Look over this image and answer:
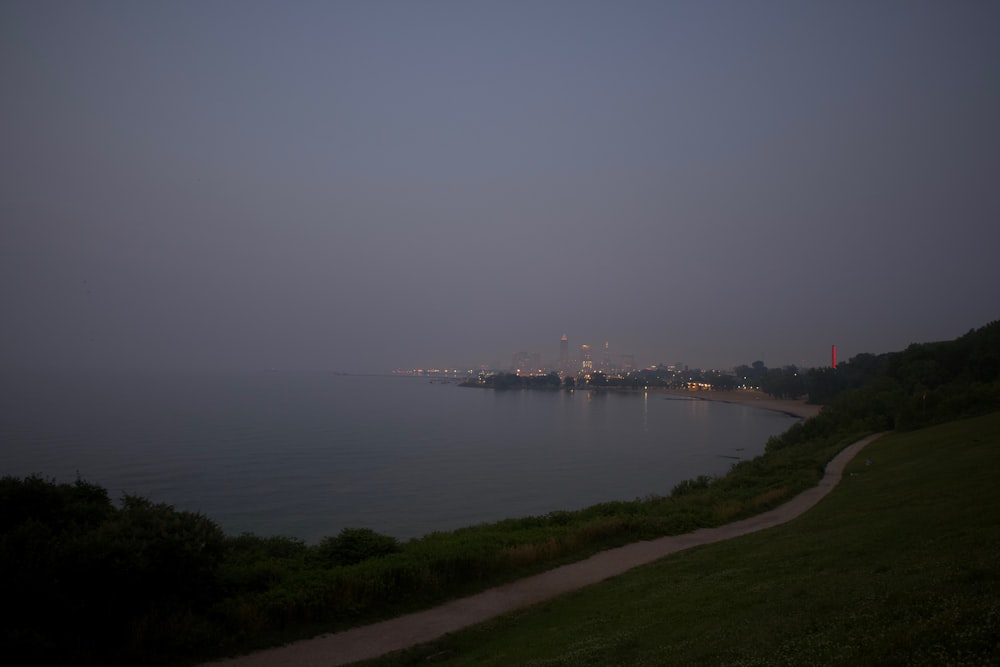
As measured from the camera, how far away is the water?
3378 centimetres

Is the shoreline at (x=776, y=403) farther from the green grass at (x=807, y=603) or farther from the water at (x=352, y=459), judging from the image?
the green grass at (x=807, y=603)

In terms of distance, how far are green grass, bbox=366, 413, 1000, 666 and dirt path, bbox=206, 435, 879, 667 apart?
22.0 inches

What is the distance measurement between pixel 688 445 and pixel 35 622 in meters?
60.7

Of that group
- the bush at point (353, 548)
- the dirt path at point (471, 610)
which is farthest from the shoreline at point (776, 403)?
the bush at point (353, 548)

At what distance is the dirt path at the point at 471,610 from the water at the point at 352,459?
11755mm

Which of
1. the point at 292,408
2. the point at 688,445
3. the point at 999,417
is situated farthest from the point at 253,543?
the point at 292,408

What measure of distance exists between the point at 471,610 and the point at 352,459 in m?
41.6

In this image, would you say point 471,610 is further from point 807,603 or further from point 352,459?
point 352,459

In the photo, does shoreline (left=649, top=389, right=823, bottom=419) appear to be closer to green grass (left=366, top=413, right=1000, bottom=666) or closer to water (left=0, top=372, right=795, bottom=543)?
water (left=0, top=372, right=795, bottom=543)

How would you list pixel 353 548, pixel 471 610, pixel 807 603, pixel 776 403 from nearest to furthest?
pixel 807 603
pixel 471 610
pixel 353 548
pixel 776 403

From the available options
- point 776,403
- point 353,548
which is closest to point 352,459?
point 353,548

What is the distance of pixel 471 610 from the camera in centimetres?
1161

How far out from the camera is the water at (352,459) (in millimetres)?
33781

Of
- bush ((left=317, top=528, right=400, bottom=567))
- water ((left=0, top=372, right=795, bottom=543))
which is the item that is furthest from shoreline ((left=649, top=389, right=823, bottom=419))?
bush ((left=317, top=528, right=400, bottom=567))
